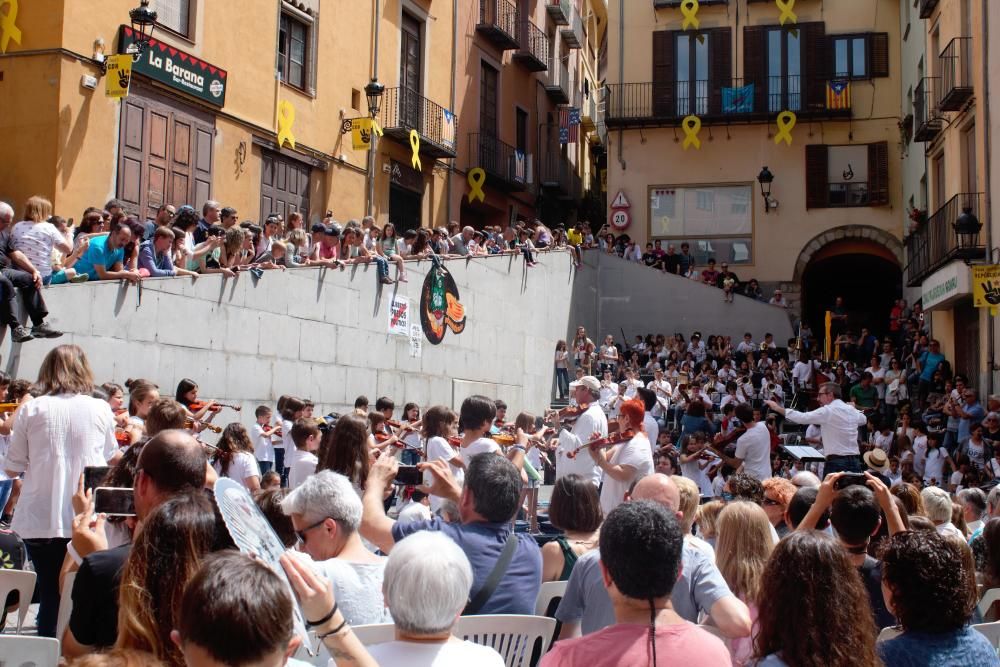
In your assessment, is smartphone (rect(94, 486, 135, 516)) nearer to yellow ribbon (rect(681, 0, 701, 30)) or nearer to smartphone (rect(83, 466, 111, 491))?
smartphone (rect(83, 466, 111, 491))

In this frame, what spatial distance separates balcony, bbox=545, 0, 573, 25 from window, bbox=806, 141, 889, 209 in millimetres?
8707

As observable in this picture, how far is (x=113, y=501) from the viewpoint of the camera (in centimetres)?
359

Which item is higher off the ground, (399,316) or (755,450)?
(399,316)

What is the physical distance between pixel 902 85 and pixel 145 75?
22.2m

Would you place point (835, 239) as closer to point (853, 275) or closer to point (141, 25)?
point (853, 275)

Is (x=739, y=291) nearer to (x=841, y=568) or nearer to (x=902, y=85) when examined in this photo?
(x=902, y=85)

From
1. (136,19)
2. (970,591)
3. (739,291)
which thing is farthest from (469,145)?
(970,591)

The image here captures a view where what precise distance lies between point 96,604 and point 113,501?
0.43 metres

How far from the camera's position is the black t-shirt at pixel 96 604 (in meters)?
3.24

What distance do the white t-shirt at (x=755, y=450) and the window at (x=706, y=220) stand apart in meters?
20.6

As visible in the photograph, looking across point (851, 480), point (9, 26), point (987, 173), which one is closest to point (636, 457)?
point (851, 480)

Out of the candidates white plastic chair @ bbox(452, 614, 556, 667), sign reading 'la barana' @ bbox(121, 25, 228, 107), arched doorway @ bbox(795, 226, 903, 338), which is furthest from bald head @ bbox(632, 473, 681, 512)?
arched doorway @ bbox(795, 226, 903, 338)

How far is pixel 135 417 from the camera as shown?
7.89m

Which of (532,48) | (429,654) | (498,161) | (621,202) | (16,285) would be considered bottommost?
(429,654)
